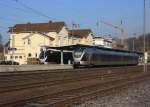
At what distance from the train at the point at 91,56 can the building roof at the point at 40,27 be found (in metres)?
30.3

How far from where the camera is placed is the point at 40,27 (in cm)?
10988

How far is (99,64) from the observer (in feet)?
201

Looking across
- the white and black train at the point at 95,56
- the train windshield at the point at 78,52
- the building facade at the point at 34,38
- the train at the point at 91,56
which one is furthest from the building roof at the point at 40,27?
the train windshield at the point at 78,52

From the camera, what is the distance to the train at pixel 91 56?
5716 centimetres

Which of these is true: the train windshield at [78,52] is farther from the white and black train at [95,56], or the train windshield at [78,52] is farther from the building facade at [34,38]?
the building facade at [34,38]

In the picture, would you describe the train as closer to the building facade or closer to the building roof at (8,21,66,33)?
the building facade

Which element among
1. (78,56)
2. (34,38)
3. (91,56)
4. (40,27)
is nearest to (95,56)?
(91,56)

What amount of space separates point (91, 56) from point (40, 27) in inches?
2154

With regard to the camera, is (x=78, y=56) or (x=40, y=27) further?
(x=40, y=27)

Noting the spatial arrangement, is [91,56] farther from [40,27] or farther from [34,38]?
[40,27]

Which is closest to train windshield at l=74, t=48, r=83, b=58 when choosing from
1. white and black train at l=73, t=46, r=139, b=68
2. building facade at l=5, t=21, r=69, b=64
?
white and black train at l=73, t=46, r=139, b=68

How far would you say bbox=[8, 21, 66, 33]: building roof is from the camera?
106 metres

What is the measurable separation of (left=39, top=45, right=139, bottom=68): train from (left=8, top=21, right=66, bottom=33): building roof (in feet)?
99.4

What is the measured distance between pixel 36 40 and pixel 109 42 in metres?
55.9
